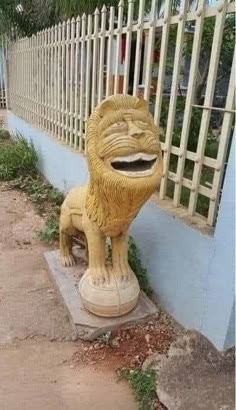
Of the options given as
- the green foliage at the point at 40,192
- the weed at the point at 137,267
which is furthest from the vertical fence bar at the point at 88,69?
the weed at the point at 137,267

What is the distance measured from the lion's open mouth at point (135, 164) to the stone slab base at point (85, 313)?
1.09 meters

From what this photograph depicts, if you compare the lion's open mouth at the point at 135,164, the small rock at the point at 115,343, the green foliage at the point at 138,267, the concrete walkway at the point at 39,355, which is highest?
the lion's open mouth at the point at 135,164

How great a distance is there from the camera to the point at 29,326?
8.41 ft

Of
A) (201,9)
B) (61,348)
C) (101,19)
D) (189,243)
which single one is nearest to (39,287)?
(61,348)

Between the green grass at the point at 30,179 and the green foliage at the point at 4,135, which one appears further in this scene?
the green foliage at the point at 4,135

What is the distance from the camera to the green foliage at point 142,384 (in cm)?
196

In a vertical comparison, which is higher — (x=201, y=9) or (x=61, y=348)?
(x=201, y=9)

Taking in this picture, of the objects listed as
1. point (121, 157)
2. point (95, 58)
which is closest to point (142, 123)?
point (121, 157)

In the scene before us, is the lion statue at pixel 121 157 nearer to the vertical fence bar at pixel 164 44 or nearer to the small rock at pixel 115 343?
the vertical fence bar at pixel 164 44

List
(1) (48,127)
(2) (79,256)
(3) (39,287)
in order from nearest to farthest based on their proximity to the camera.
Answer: (3) (39,287) < (2) (79,256) < (1) (48,127)

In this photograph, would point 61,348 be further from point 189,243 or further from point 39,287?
point 189,243

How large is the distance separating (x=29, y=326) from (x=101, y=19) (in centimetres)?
297

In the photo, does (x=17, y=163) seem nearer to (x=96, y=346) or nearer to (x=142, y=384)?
(x=96, y=346)

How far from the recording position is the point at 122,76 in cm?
340
